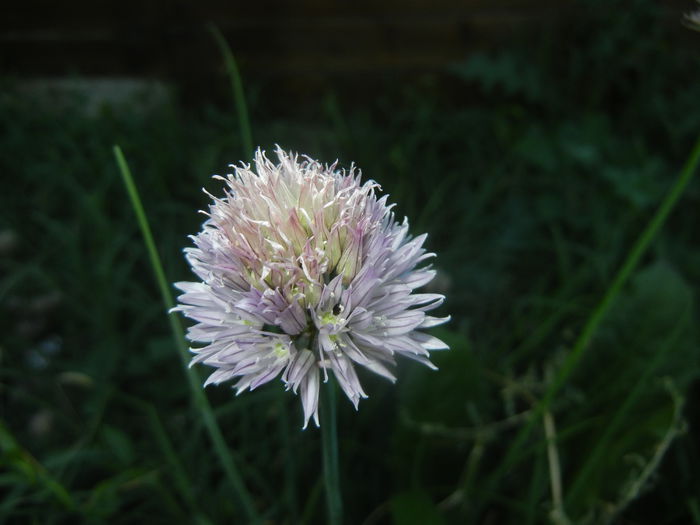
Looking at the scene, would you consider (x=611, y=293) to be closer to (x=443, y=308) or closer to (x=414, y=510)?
(x=414, y=510)

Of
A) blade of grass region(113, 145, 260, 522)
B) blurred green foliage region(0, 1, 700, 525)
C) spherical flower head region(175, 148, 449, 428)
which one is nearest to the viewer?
spherical flower head region(175, 148, 449, 428)

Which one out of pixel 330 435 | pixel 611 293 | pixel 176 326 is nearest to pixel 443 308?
pixel 611 293

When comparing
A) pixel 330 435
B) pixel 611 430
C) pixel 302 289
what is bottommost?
pixel 611 430

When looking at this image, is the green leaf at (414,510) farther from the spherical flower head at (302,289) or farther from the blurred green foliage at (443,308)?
the spherical flower head at (302,289)

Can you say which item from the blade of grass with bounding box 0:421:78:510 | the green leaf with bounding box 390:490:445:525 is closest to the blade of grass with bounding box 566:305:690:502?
the green leaf with bounding box 390:490:445:525

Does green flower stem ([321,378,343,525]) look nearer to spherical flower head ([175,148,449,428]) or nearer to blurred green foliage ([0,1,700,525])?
spherical flower head ([175,148,449,428])

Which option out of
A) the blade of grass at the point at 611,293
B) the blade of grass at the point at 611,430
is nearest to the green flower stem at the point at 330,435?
the blade of grass at the point at 611,293
